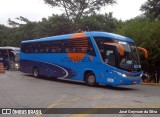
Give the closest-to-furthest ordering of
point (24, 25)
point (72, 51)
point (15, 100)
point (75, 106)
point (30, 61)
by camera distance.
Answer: point (75, 106)
point (15, 100)
point (72, 51)
point (30, 61)
point (24, 25)

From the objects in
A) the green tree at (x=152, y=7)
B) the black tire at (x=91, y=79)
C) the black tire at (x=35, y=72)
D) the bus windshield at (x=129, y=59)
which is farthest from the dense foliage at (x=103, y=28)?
the black tire at (x=35, y=72)

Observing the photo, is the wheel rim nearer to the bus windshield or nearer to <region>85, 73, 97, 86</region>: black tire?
<region>85, 73, 97, 86</region>: black tire

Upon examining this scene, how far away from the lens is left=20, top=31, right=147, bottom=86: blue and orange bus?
18734mm

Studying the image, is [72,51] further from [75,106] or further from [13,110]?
[13,110]

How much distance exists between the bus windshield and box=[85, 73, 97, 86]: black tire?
233 centimetres

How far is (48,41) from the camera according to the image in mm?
24641

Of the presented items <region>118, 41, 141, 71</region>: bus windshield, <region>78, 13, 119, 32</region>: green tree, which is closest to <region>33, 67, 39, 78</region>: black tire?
<region>118, 41, 141, 71</region>: bus windshield

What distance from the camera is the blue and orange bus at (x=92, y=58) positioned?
61.5ft

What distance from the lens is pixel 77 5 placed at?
146 ft

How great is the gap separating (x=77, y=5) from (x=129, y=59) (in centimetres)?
2673

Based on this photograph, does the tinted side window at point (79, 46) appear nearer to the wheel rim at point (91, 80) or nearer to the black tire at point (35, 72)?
the wheel rim at point (91, 80)

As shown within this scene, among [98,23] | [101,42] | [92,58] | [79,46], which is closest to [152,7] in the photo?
[98,23]

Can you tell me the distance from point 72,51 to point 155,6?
688 inches

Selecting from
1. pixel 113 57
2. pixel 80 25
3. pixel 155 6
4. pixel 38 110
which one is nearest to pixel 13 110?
pixel 38 110
